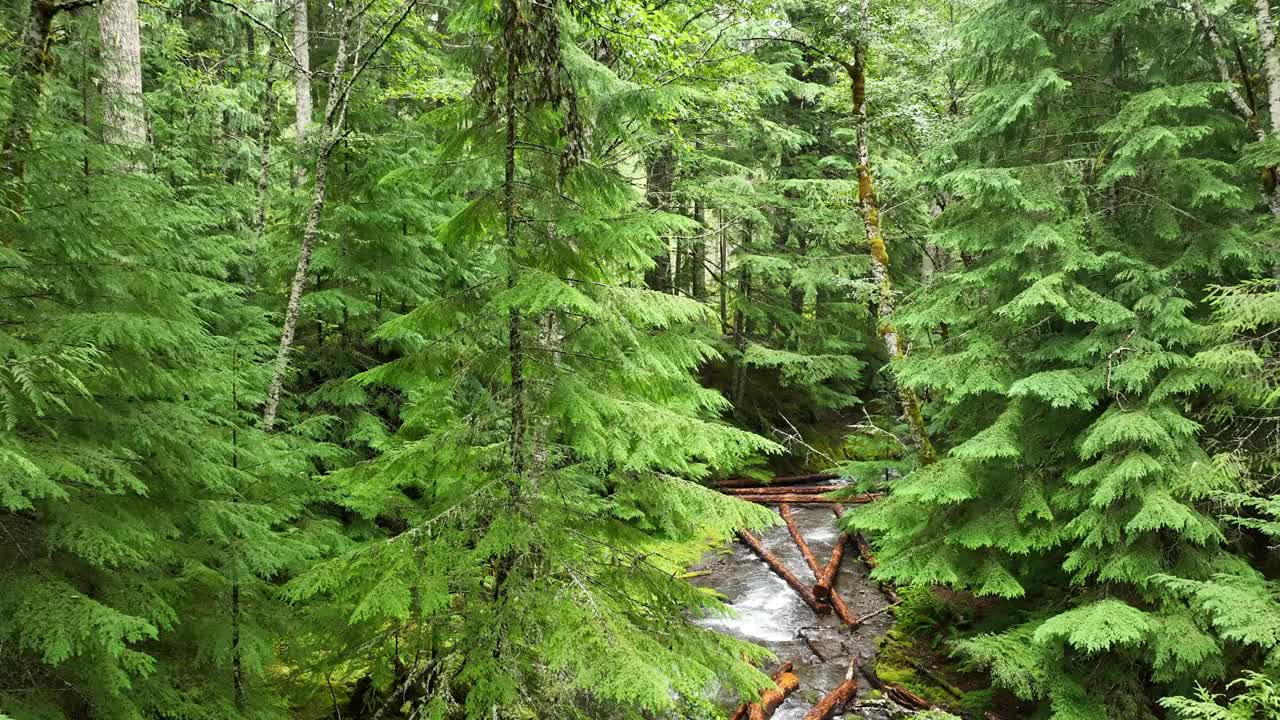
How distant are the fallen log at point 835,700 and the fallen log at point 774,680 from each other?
Result: 586 millimetres

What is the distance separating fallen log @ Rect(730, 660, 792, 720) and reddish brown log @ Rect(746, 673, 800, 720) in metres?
0.04

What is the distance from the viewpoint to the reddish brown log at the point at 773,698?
7555 millimetres

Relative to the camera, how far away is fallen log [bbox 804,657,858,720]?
771cm

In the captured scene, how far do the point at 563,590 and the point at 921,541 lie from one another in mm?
6461

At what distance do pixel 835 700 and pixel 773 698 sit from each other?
802 mm

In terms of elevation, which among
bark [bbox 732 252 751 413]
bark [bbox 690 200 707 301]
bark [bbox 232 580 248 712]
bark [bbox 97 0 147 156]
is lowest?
bark [bbox 232 580 248 712]

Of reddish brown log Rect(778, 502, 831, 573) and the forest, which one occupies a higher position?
the forest

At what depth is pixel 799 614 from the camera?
10.7m

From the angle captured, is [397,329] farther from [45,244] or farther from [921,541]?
[921,541]

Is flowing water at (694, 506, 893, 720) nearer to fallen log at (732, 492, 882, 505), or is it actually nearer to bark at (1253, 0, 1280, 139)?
fallen log at (732, 492, 882, 505)

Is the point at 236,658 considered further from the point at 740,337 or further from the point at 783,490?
the point at 740,337

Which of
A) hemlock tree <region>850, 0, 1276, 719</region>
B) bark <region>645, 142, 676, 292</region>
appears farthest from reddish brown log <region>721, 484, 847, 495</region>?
hemlock tree <region>850, 0, 1276, 719</region>

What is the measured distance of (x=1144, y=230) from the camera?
8.25m

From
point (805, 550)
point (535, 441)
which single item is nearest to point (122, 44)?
point (535, 441)
